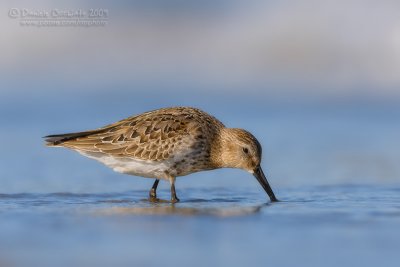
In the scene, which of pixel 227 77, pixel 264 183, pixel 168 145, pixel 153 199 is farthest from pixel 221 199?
pixel 227 77

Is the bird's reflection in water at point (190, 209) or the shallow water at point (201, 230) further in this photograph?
the bird's reflection in water at point (190, 209)

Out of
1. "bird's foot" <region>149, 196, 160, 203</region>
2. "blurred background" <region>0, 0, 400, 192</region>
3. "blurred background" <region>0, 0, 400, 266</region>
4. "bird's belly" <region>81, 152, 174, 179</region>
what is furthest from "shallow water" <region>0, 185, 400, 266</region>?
"blurred background" <region>0, 0, 400, 192</region>

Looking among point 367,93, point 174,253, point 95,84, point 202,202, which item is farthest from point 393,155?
point 95,84

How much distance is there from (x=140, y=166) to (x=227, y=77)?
12990 millimetres

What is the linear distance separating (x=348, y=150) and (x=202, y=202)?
5.24 meters

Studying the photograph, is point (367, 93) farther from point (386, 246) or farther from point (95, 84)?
point (386, 246)

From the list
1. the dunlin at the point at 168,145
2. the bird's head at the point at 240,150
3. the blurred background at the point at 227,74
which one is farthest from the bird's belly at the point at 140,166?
the blurred background at the point at 227,74

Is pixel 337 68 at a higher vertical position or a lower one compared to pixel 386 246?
higher

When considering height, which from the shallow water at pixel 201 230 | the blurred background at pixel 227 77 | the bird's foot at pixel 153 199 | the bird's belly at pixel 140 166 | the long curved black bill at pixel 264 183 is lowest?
the shallow water at pixel 201 230

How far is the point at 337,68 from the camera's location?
24.1 meters

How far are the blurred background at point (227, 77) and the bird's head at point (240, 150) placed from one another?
190cm

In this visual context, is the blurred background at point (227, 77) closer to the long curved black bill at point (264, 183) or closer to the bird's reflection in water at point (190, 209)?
the long curved black bill at point (264, 183)

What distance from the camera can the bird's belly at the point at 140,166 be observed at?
11664 millimetres

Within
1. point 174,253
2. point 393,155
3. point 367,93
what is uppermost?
point 367,93
